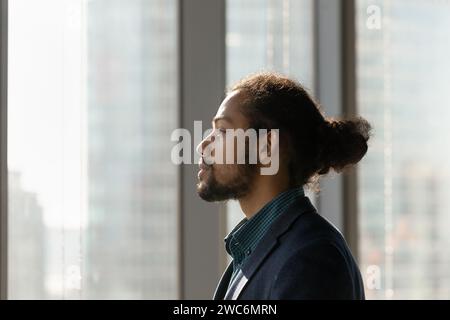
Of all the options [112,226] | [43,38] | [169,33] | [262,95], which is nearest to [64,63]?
[43,38]

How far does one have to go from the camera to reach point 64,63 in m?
2.61

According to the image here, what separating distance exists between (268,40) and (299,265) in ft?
5.57

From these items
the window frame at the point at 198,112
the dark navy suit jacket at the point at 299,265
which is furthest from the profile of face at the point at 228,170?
the window frame at the point at 198,112

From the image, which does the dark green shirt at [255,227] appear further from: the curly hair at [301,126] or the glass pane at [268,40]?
the glass pane at [268,40]

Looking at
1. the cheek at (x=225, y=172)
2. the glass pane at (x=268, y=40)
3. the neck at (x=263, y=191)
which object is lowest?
the neck at (x=263, y=191)

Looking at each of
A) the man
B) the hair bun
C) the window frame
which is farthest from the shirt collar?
the window frame

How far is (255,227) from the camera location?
154cm

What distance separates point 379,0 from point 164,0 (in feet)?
2.81

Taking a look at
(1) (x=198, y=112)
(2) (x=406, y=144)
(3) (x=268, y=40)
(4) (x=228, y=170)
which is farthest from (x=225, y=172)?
(2) (x=406, y=144)

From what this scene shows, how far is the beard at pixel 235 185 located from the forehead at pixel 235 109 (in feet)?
0.31

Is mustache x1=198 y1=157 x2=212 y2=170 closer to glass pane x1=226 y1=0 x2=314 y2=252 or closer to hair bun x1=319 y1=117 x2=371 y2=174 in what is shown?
hair bun x1=319 y1=117 x2=371 y2=174

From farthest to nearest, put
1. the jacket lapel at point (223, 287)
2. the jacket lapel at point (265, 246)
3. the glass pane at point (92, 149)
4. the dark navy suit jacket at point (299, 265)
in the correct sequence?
the glass pane at point (92, 149)
the jacket lapel at point (223, 287)
the jacket lapel at point (265, 246)
the dark navy suit jacket at point (299, 265)

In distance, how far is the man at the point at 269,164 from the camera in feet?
4.72

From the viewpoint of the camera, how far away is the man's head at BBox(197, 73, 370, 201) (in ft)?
5.14
